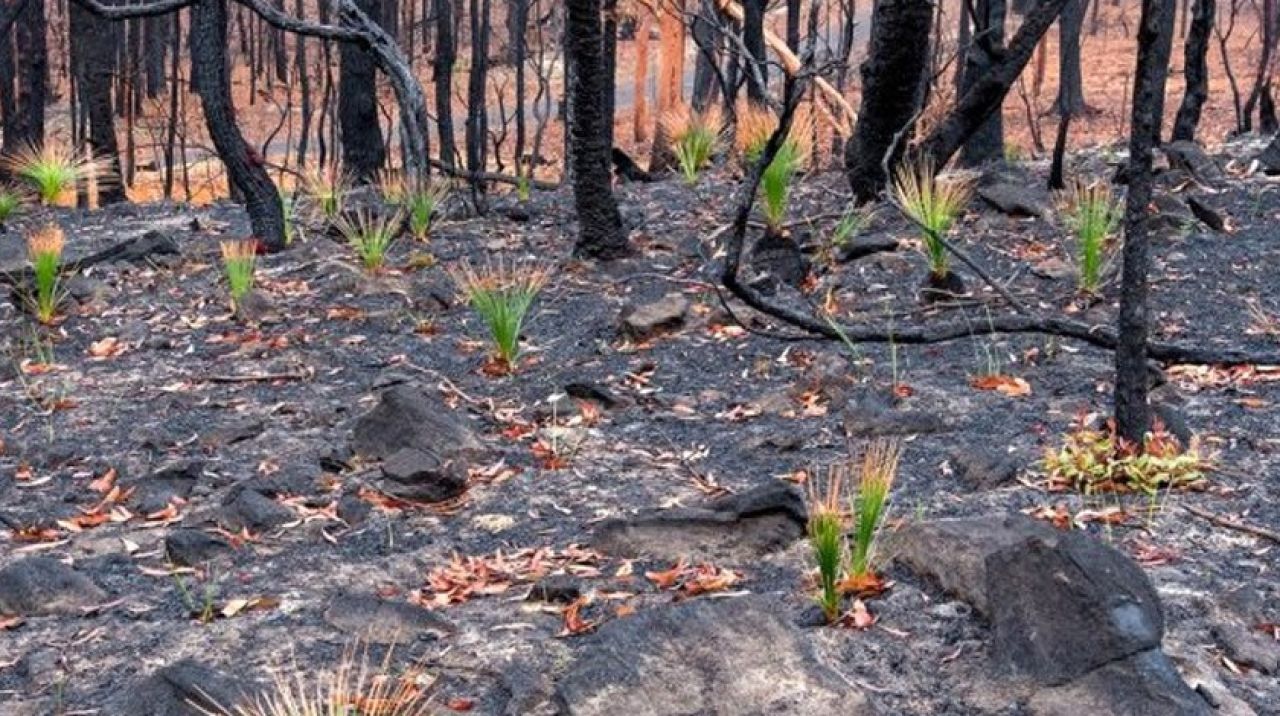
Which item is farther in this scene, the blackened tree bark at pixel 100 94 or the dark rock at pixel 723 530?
the blackened tree bark at pixel 100 94

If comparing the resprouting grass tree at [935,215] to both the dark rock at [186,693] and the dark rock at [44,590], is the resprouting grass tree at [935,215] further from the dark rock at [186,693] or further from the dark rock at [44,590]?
the dark rock at [186,693]

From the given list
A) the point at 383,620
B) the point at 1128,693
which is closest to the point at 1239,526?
the point at 1128,693

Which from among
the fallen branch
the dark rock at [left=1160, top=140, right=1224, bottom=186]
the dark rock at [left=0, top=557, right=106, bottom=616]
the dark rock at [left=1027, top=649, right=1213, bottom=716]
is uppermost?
the dark rock at [left=1160, top=140, right=1224, bottom=186]

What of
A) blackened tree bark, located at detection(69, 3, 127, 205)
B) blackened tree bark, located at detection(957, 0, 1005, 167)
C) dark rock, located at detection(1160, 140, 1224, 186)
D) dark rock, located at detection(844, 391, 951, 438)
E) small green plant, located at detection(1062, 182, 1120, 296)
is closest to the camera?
dark rock, located at detection(844, 391, 951, 438)

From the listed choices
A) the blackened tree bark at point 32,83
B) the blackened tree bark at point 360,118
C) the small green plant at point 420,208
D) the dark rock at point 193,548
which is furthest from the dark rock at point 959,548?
the blackened tree bark at point 32,83

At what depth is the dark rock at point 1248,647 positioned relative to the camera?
2.64 metres

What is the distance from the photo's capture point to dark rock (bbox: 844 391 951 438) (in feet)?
13.8

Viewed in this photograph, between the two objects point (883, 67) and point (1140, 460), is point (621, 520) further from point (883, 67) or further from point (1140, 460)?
point (883, 67)

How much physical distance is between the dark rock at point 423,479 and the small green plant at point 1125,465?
1.58m

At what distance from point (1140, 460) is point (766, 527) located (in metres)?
0.95

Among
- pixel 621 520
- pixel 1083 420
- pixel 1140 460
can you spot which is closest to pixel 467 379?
pixel 621 520

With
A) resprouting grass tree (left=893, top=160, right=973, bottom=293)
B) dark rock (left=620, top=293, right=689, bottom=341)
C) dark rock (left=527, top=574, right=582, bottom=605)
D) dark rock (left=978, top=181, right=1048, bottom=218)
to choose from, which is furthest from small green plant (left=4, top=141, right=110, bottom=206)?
dark rock (left=527, top=574, right=582, bottom=605)

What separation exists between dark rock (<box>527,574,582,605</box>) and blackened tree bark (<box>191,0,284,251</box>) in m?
4.77

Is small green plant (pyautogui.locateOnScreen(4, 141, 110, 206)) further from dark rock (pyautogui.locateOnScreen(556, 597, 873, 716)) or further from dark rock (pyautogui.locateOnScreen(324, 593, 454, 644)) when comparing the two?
dark rock (pyautogui.locateOnScreen(556, 597, 873, 716))
